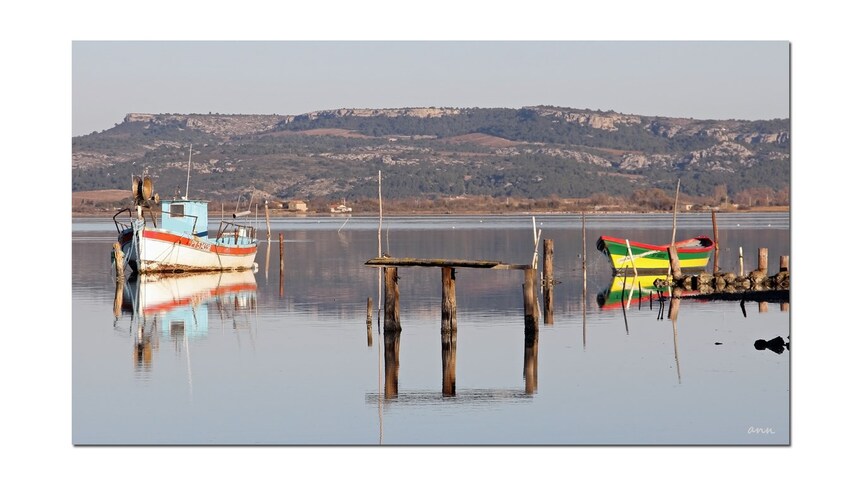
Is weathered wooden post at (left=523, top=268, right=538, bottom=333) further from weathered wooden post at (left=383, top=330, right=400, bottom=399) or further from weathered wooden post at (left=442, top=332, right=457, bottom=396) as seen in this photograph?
weathered wooden post at (left=383, top=330, right=400, bottom=399)

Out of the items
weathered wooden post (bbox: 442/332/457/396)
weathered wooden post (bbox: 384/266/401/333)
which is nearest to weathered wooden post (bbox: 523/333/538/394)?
weathered wooden post (bbox: 442/332/457/396)

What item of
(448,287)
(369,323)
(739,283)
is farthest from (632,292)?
(448,287)

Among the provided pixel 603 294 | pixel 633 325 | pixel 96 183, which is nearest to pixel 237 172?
pixel 96 183

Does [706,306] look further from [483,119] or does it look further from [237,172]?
[483,119]

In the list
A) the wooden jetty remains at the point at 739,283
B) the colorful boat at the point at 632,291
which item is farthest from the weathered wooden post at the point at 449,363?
the wooden jetty remains at the point at 739,283

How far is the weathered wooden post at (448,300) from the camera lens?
88.9 ft

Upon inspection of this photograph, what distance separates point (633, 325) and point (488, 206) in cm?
13280

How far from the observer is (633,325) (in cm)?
3338

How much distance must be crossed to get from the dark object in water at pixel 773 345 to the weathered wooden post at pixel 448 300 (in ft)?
21.4

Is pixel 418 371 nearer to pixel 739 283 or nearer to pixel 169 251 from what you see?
pixel 739 283

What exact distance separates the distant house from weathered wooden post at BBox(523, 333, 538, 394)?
127 meters

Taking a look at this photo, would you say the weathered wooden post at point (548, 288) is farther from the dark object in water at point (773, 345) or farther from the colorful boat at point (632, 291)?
the dark object in water at point (773, 345)

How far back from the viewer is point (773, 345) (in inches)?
1128

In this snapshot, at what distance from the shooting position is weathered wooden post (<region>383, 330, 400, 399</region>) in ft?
77.9
